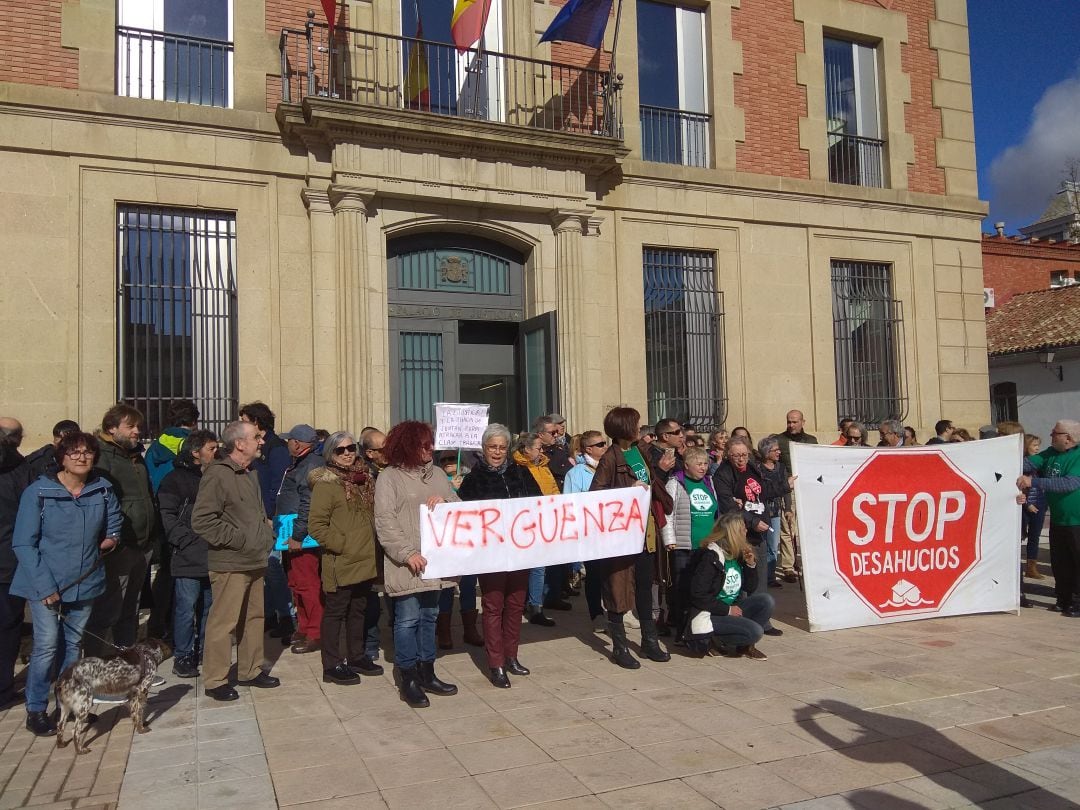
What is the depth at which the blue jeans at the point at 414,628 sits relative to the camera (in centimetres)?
548

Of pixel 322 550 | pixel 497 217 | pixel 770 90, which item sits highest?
pixel 770 90

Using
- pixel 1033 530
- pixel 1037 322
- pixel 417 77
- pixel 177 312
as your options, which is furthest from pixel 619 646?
pixel 1037 322

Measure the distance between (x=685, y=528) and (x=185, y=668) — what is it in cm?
374

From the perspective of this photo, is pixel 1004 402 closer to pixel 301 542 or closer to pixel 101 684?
pixel 301 542

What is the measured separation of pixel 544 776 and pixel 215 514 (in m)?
2.68

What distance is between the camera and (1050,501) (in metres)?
7.95

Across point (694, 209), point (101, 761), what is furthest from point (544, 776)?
point (694, 209)

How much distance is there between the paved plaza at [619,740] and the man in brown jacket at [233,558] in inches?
7.8

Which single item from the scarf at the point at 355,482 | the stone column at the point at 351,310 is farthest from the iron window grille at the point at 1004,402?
the scarf at the point at 355,482

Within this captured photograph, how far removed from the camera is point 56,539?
5.07 metres

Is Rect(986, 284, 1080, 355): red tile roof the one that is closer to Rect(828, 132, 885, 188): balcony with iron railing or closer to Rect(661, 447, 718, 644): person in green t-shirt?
Rect(828, 132, 885, 188): balcony with iron railing

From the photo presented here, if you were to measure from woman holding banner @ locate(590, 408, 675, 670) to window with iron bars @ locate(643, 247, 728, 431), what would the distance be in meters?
5.85

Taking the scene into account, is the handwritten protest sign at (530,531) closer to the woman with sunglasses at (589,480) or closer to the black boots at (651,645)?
the black boots at (651,645)

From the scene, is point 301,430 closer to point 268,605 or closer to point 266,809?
point 268,605
